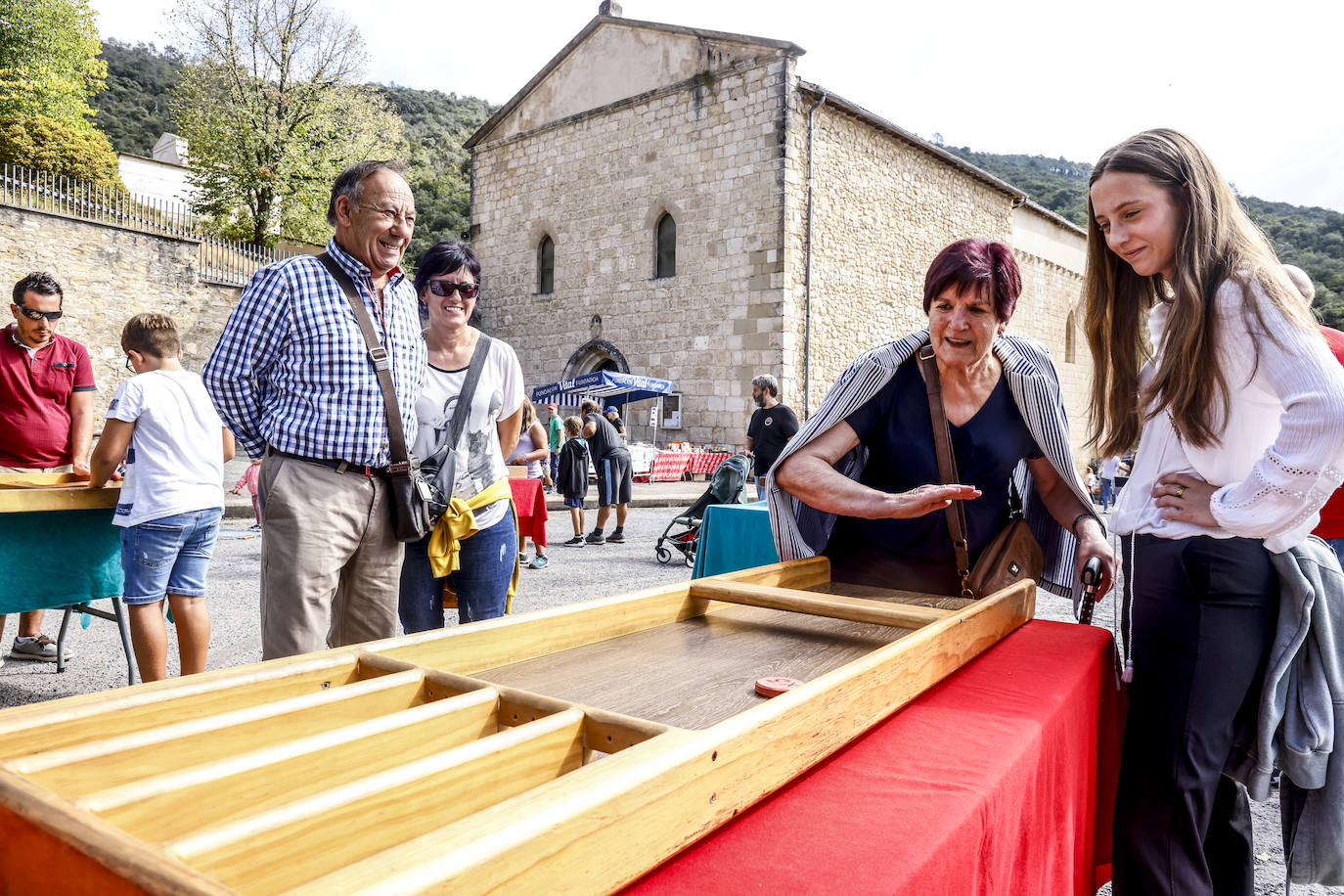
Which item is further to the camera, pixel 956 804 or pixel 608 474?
pixel 608 474

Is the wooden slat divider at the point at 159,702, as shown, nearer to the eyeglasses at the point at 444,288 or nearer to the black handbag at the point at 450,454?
the black handbag at the point at 450,454

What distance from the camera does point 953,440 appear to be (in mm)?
2320

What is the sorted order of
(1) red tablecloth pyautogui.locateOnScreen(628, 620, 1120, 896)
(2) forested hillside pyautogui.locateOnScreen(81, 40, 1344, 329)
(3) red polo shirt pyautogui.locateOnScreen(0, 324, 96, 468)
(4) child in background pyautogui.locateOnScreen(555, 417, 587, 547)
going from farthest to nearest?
(2) forested hillside pyautogui.locateOnScreen(81, 40, 1344, 329), (4) child in background pyautogui.locateOnScreen(555, 417, 587, 547), (3) red polo shirt pyautogui.locateOnScreen(0, 324, 96, 468), (1) red tablecloth pyautogui.locateOnScreen(628, 620, 1120, 896)

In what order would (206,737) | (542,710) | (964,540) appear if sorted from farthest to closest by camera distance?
(964,540) < (542,710) < (206,737)

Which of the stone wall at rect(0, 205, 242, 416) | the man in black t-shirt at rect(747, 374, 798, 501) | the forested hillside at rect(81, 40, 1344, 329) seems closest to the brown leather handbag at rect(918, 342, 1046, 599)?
the man in black t-shirt at rect(747, 374, 798, 501)

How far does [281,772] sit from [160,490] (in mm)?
3039

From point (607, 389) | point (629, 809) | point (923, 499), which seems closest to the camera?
point (629, 809)

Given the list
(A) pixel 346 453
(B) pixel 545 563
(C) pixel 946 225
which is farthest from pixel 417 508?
(C) pixel 946 225

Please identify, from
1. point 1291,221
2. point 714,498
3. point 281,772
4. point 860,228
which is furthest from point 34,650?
point 1291,221

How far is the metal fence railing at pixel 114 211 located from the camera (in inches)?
667

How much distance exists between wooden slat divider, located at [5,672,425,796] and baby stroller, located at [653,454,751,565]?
658 cm

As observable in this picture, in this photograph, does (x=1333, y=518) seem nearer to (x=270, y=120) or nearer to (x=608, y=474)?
(x=608, y=474)

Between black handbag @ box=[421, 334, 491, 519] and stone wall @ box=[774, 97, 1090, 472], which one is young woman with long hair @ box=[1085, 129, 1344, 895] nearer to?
black handbag @ box=[421, 334, 491, 519]

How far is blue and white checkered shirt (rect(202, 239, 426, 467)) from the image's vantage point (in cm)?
234
